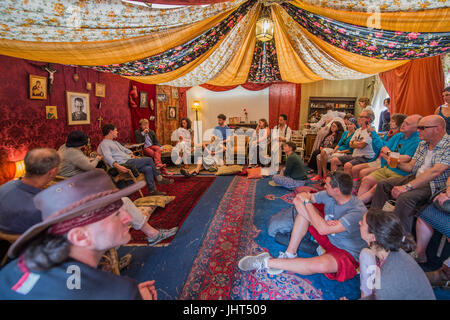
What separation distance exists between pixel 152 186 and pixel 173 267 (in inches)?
87.7

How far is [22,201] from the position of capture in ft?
5.08

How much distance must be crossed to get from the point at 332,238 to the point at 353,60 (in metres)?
3.16

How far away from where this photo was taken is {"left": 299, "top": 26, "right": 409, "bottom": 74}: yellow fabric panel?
332cm

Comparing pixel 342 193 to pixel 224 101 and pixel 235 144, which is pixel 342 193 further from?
pixel 224 101

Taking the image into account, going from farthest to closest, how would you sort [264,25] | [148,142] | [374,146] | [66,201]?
[148,142], [374,146], [264,25], [66,201]

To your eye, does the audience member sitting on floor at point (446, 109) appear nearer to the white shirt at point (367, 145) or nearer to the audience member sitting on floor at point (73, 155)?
the white shirt at point (367, 145)

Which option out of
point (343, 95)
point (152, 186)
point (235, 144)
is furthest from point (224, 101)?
point (152, 186)

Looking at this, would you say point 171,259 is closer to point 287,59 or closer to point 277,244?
point 277,244

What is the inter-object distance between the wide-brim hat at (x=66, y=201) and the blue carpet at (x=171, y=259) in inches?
46.0

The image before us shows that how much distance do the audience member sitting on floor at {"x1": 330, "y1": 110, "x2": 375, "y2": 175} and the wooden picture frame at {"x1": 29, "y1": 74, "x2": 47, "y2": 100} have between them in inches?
226

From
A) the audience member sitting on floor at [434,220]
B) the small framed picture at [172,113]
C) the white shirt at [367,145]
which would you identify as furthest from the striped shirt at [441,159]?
the small framed picture at [172,113]

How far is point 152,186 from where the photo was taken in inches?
159

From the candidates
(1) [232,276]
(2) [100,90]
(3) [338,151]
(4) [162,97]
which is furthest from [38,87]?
(3) [338,151]

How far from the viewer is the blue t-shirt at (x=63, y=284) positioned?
837 mm
